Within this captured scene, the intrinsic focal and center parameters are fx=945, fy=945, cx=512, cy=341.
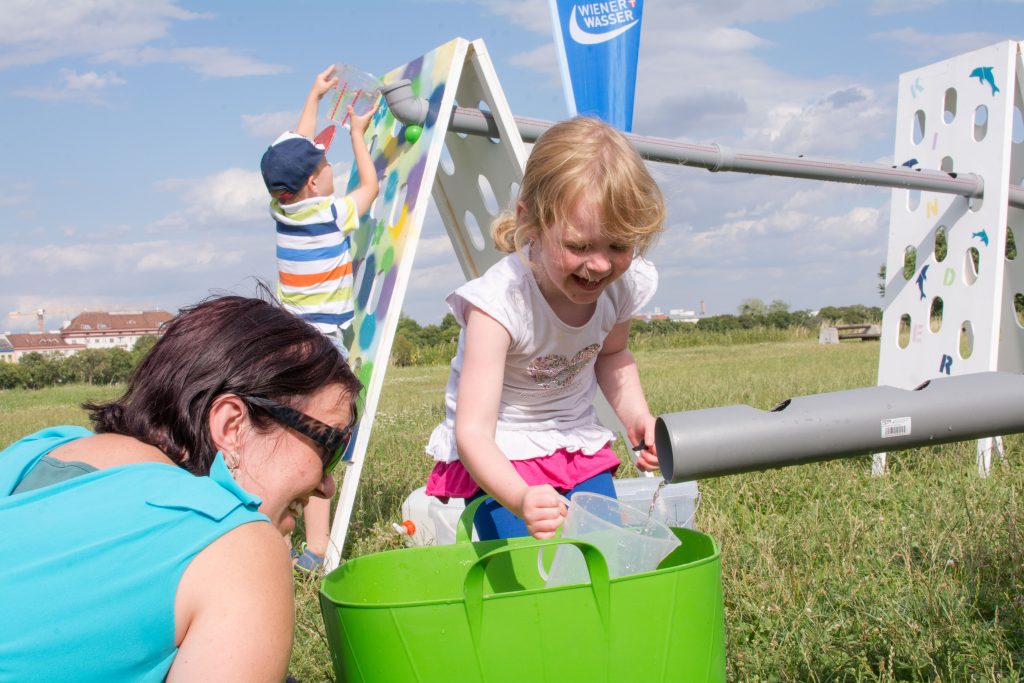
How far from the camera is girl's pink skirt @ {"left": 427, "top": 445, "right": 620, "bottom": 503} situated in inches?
85.7

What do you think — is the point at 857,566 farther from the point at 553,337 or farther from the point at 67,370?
the point at 67,370

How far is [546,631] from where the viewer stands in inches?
50.4

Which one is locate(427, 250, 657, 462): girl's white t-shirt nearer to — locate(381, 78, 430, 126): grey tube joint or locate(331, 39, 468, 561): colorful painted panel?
locate(331, 39, 468, 561): colorful painted panel

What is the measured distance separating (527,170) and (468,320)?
0.35 m

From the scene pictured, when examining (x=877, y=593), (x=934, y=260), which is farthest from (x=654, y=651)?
(x=934, y=260)

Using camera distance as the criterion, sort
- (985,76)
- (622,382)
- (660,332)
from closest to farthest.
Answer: (622,382) < (985,76) < (660,332)

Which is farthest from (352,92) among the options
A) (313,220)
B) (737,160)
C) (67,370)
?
(67,370)

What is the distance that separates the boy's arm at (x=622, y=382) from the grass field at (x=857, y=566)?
0.50 m

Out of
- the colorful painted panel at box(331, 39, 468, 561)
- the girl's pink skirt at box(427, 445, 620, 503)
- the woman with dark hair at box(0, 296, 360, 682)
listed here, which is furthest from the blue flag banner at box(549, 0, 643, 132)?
the woman with dark hair at box(0, 296, 360, 682)

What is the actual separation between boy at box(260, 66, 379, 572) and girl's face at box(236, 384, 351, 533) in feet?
5.72

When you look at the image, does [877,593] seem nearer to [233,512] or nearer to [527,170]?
[527,170]

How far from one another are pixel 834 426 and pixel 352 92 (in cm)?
259

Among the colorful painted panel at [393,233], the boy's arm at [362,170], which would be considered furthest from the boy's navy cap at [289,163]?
the colorful painted panel at [393,233]

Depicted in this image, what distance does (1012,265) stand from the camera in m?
4.40
